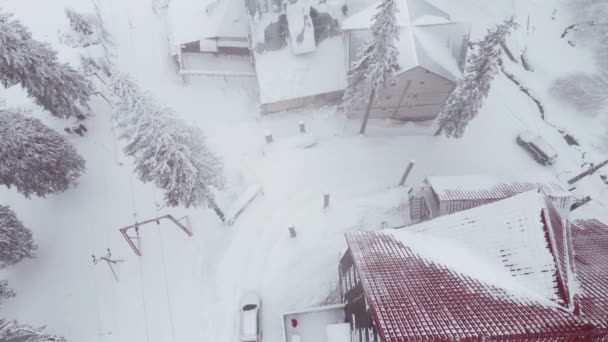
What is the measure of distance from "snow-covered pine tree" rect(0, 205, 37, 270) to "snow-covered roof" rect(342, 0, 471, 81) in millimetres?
25186

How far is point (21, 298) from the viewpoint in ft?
73.9

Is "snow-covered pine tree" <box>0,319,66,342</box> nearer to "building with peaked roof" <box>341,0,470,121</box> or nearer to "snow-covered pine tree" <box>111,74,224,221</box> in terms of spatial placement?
"snow-covered pine tree" <box>111,74,224,221</box>

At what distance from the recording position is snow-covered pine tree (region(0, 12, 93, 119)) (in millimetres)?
20828

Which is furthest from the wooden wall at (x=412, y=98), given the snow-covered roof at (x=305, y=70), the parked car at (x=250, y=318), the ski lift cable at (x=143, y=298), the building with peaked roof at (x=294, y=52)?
the ski lift cable at (x=143, y=298)

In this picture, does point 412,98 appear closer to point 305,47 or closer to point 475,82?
point 475,82

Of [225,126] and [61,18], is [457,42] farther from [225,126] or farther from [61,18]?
[61,18]

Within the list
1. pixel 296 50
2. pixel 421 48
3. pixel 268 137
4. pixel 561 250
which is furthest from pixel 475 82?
pixel 268 137

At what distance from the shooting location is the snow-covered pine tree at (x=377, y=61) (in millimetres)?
21047

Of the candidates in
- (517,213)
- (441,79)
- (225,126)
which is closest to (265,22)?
(225,126)

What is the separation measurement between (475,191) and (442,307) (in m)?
11.1

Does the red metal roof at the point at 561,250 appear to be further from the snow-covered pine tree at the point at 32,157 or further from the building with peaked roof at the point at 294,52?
the snow-covered pine tree at the point at 32,157

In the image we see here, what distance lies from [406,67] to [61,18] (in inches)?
1280

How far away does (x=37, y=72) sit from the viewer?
22203 mm

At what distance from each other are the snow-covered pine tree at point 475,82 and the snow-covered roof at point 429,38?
1.89 metres
